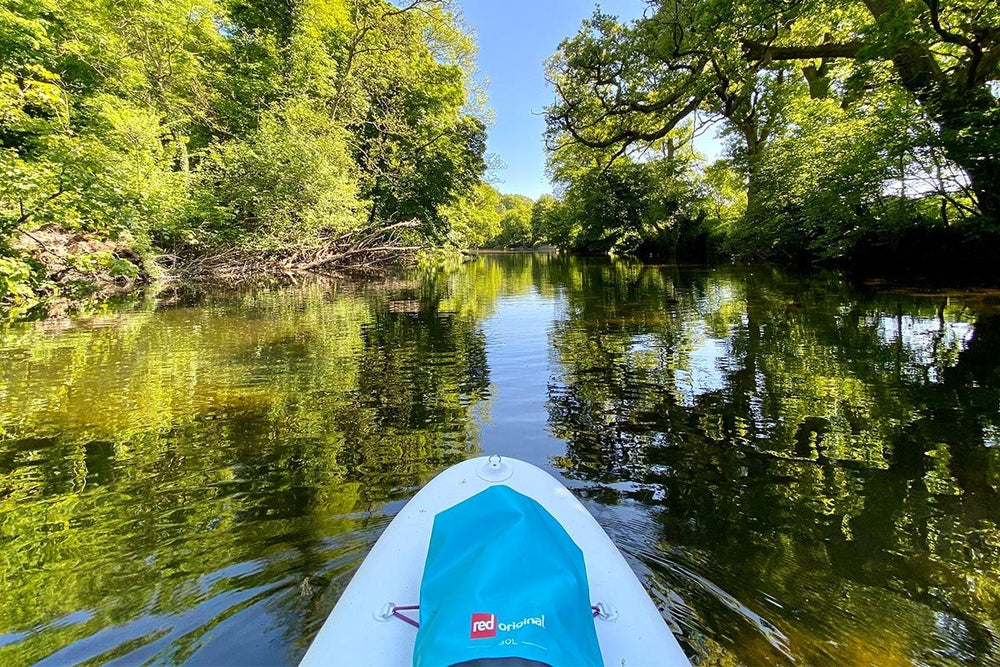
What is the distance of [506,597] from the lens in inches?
63.0

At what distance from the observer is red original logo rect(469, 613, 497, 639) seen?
1.49m

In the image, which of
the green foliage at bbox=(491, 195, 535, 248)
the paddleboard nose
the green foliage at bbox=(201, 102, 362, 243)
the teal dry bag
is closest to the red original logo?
the teal dry bag

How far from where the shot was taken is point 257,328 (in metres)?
9.94

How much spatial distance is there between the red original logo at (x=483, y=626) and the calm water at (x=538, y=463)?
3.59 feet

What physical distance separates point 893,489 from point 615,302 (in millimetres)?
9900

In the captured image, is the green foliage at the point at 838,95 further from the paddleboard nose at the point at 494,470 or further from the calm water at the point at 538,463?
the paddleboard nose at the point at 494,470

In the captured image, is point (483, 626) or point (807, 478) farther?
point (807, 478)

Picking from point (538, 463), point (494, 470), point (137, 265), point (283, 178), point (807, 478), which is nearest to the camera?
point (494, 470)

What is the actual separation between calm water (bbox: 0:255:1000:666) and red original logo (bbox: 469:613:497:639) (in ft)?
3.59

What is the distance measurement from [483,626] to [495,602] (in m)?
0.09

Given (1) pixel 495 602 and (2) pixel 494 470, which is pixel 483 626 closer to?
(1) pixel 495 602

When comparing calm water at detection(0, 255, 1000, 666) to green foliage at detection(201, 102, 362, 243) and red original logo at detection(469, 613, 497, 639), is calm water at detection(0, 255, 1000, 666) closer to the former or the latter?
red original logo at detection(469, 613, 497, 639)

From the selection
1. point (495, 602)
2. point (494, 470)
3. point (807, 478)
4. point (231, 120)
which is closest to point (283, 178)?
point (231, 120)

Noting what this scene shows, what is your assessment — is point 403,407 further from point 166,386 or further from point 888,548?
point 888,548
